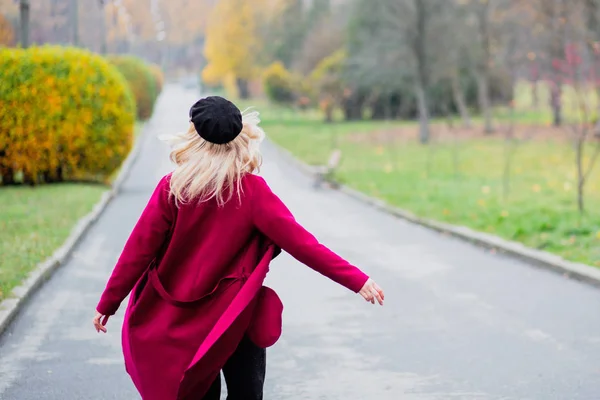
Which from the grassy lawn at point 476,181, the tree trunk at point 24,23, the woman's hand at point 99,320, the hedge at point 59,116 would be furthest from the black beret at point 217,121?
the tree trunk at point 24,23

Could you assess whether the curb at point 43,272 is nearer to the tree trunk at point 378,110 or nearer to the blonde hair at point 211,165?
the blonde hair at point 211,165

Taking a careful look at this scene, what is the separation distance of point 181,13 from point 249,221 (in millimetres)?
163962

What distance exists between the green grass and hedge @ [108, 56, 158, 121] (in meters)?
28.7

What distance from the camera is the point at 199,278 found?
4164 mm

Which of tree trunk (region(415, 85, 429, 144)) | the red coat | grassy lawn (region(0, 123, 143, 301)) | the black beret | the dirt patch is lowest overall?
the dirt patch

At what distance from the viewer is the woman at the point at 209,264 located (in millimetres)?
4141

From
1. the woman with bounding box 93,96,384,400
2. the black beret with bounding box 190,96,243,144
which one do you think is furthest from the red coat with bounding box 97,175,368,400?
the black beret with bounding box 190,96,243,144

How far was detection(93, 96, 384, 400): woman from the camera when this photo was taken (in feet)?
13.6

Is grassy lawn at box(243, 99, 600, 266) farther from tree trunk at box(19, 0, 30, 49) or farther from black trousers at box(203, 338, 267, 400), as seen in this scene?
black trousers at box(203, 338, 267, 400)

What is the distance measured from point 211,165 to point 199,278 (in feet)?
1.37

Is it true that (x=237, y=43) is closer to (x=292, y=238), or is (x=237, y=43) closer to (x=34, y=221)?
(x=34, y=221)

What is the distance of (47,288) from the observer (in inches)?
404

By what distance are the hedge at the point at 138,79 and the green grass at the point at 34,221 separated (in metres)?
28.7

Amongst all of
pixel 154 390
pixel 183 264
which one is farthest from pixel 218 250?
pixel 154 390
